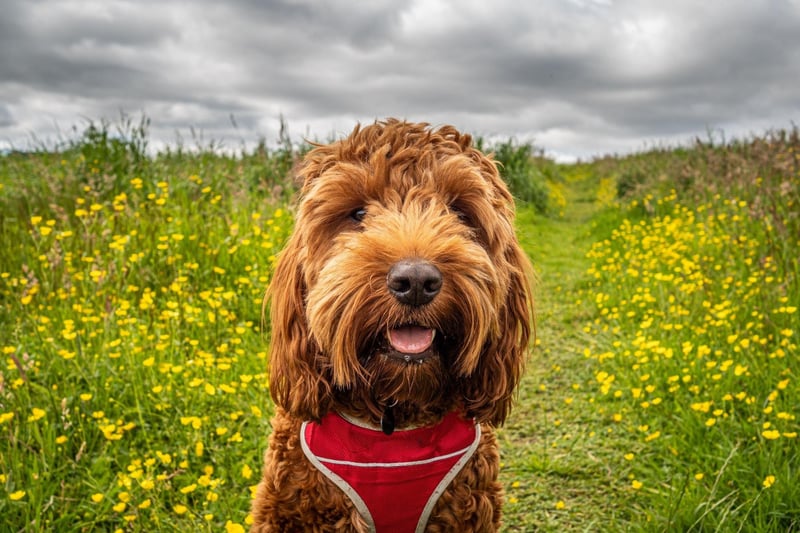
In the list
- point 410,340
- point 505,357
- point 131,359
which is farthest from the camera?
point 131,359

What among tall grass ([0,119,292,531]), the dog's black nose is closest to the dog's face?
the dog's black nose

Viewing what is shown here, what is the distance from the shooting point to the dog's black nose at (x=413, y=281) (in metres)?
1.87

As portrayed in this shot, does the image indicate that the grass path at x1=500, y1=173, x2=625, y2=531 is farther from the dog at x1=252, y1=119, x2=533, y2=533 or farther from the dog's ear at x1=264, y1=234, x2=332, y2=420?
the dog's ear at x1=264, y1=234, x2=332, y2=420

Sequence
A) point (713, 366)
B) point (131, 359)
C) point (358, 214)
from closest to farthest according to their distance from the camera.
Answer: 1. point (358, 214)
2. point (131, 359)
3. point (713, 366)

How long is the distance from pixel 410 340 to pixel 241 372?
2.31 meters

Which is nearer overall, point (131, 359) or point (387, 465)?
point (387, 465)

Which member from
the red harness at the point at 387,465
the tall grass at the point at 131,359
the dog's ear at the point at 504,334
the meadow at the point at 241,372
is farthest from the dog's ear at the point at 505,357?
the tall grass at the point at 131,359

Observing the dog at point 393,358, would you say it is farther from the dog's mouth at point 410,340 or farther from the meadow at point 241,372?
the meadow at point 241,372

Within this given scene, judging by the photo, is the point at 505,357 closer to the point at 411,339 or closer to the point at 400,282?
the point at 411,339

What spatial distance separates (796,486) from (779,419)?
1.84ft

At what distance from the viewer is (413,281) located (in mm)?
1866

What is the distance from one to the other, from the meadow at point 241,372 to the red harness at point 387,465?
0.92m

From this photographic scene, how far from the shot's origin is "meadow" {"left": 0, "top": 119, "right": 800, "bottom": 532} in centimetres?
295

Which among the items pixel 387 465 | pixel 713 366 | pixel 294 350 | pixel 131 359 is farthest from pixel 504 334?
pixel 131 359
